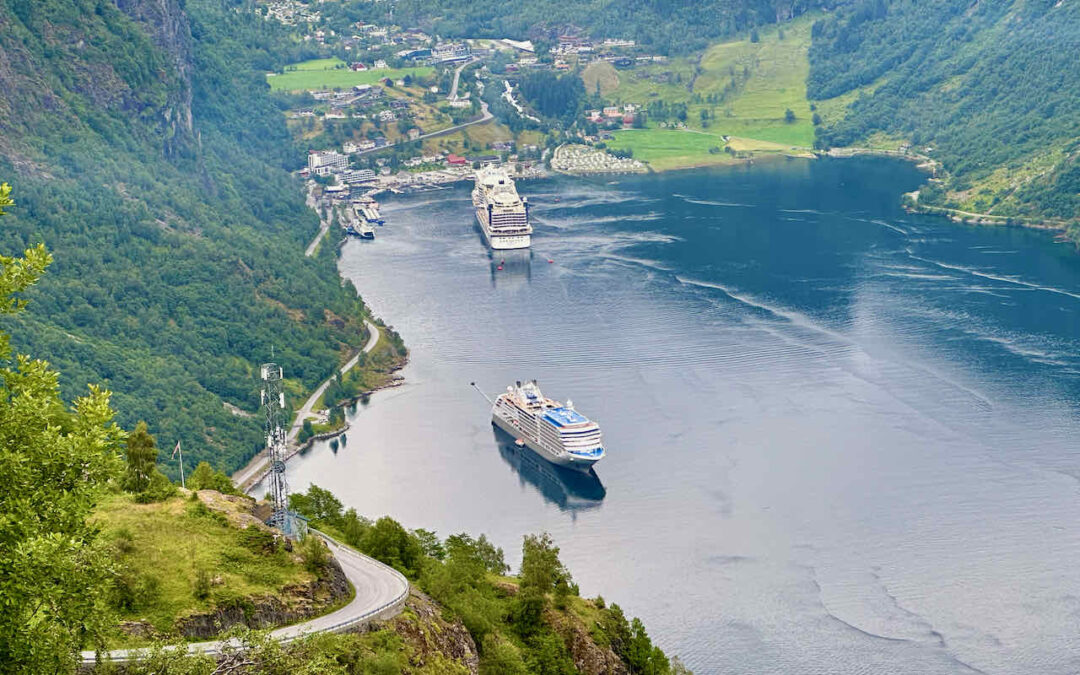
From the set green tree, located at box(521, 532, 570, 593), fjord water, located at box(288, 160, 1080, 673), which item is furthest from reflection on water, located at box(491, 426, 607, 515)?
green tree, located at box(521, 532, 570, 593)

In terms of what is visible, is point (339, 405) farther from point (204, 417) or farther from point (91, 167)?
point (91, 167)

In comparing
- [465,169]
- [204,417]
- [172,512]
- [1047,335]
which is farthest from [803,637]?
[465,169]

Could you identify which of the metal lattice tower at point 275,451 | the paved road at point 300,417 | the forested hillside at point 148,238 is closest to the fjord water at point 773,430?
the paved road at point 300,417

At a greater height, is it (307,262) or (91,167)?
(91,167)

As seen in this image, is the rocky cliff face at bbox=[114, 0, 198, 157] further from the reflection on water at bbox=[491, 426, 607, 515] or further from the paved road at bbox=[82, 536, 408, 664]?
the paved road at bbox=[82, 536, 408, 664]

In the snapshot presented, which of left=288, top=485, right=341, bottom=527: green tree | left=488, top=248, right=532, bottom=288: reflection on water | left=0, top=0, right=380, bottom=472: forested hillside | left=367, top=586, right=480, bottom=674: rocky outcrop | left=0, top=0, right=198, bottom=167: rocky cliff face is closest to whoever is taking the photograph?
left=367, top=586, right=480, bottom=674: rocky outcrop

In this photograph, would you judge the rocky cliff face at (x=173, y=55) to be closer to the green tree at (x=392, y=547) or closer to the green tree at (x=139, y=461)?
the green tree at (x=392, y=547)
